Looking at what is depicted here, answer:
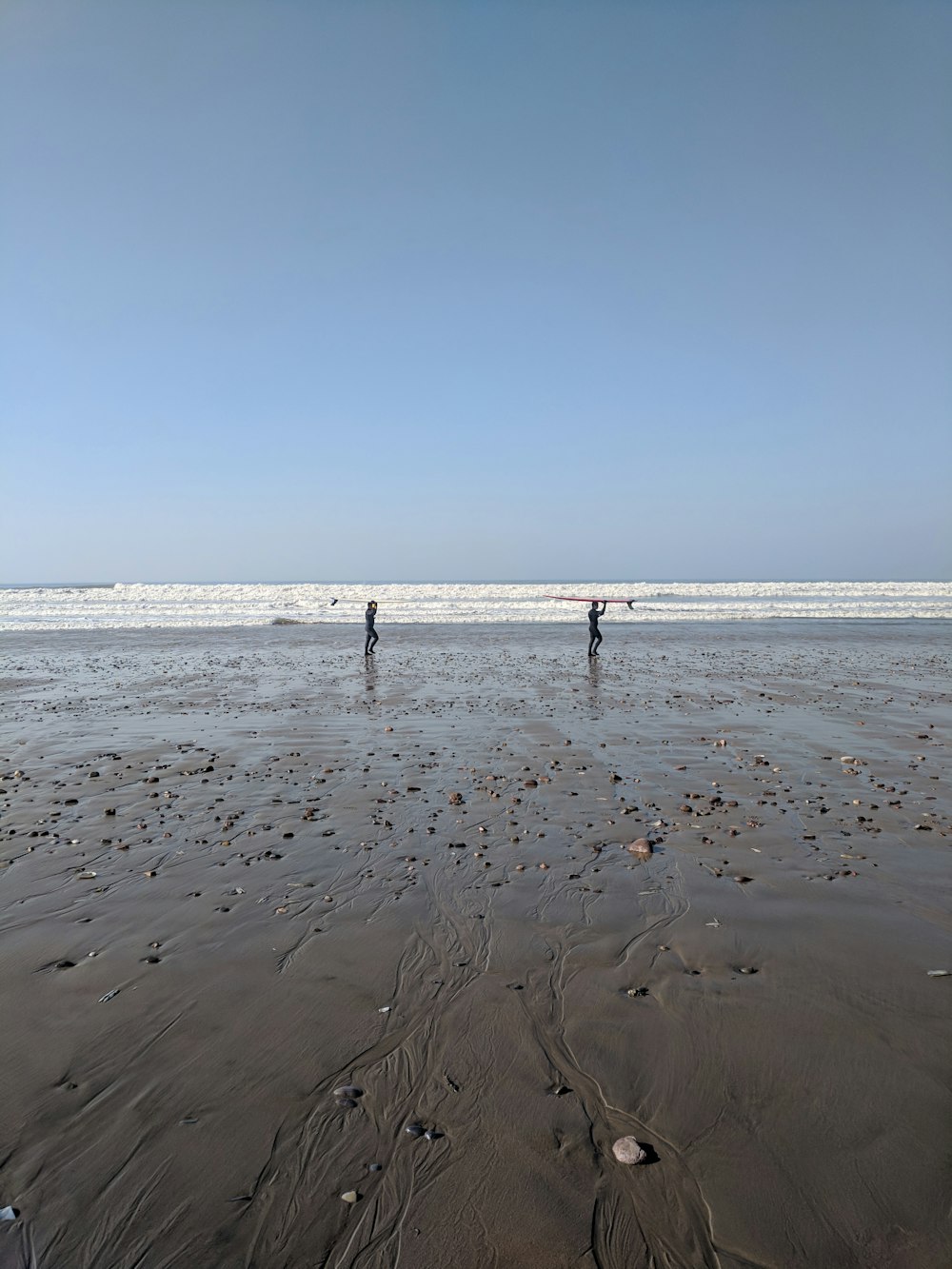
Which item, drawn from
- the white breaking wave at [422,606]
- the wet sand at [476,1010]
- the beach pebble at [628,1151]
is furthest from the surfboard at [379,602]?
the beach pebble at [628,1151]

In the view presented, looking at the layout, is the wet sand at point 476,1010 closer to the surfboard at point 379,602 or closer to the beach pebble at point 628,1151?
the beach pebble at point 628,1151

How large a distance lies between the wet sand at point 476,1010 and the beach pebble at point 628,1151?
60mm

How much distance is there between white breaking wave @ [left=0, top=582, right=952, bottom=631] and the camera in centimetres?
5144

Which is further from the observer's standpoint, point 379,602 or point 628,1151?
point 379,602

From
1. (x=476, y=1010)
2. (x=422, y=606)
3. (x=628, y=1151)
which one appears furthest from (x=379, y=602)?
(x=628, y=1151)

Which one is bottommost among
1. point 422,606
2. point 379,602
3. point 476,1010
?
point 476,1010

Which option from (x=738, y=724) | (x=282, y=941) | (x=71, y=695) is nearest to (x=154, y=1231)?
(x=282, y=941)

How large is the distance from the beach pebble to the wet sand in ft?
0.20

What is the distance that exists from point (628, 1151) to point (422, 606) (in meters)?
62.4

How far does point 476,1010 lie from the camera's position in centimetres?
495

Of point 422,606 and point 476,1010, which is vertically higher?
point 422,606

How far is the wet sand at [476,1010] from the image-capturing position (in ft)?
10.9

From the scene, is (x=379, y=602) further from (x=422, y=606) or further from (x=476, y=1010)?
(x=476, y=1010)

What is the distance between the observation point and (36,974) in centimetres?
541
